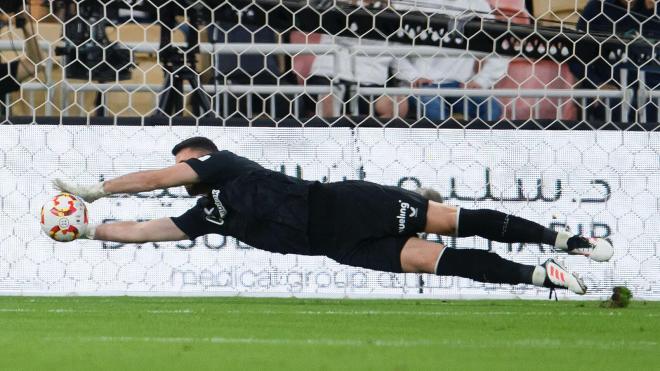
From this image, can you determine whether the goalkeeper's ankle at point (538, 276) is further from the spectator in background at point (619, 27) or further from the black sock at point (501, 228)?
the spectator in background at point (619, 27)

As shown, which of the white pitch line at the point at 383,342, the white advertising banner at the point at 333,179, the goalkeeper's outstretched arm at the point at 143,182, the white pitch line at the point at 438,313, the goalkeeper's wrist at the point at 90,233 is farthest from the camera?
the white advertising banner at the point at 333,179

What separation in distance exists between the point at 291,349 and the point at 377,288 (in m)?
3.34

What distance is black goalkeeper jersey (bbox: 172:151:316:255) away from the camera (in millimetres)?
6973

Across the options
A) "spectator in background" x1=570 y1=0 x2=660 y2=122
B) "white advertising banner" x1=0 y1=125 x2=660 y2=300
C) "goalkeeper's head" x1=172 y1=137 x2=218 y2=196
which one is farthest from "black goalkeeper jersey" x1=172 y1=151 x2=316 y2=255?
"spectator in background" x1=570 y1=0 x2=660 y2=122

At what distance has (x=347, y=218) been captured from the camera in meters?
6.93

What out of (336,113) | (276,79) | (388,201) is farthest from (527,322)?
(276,79)

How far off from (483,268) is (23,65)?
12.7ft

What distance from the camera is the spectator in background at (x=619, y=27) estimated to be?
9.31 m

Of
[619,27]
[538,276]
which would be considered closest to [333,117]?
[619,27]

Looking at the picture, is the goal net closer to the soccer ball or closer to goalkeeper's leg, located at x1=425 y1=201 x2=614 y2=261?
the soccer ball

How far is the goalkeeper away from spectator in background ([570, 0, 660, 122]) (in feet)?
8.48

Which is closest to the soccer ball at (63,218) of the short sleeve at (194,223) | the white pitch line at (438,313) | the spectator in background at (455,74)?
the short sleeve at (194,223)

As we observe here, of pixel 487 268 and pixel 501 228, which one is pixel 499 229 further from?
pixel 487 268

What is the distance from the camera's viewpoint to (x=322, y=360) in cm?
499
